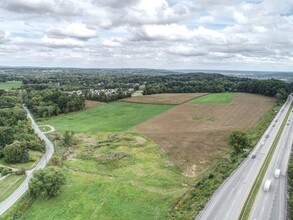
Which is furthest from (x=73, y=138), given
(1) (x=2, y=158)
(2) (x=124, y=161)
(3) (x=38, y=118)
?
(3) (x=38, y=118)

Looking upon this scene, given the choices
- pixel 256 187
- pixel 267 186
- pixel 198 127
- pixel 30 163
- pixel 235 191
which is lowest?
pixel 30 163

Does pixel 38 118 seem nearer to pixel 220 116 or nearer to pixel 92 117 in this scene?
pixel 92 117

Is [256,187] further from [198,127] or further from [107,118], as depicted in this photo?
[107,118]

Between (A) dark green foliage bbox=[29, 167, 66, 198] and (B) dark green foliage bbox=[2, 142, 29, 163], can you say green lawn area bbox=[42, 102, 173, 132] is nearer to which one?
(B) dark green foliage bbox=[2, 142, 29, 163]

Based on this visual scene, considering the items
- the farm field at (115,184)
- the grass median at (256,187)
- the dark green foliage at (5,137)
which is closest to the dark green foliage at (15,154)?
the dark green foliage at (5,137)

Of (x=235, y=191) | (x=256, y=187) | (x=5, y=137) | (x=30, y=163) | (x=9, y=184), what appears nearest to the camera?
(x=235, y=191)

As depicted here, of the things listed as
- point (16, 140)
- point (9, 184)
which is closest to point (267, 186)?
point (9, 184)

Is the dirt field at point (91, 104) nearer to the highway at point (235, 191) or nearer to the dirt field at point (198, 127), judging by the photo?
the dirt field at point (198, 127)
